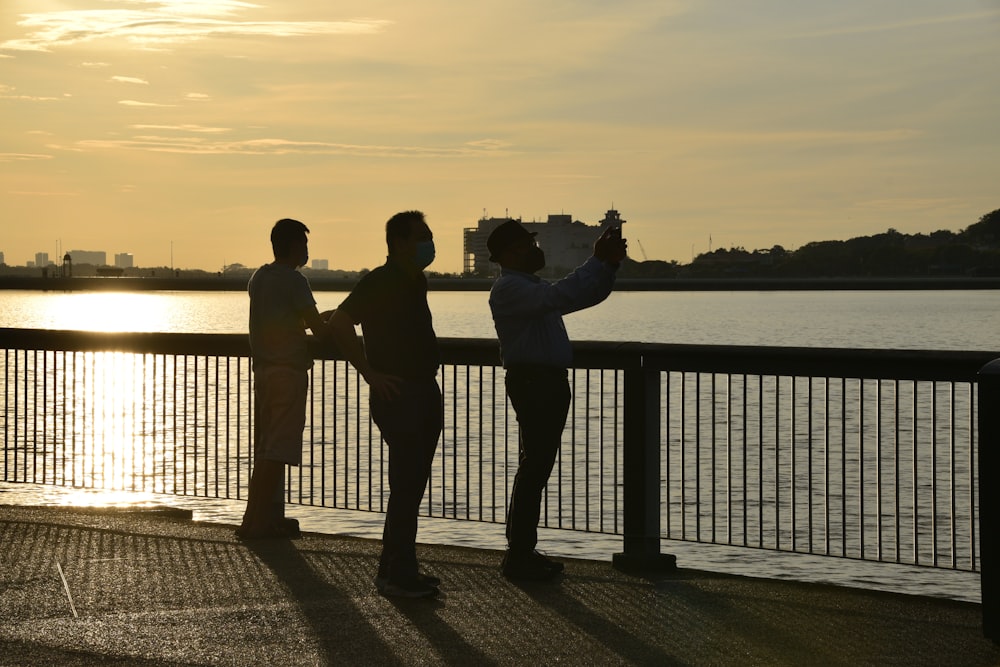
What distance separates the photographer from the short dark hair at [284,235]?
28.4 ft

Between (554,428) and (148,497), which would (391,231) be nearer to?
(554,428)

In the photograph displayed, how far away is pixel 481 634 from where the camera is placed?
21.2 ft

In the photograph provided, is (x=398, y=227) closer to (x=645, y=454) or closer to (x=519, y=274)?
(x=519, y=274)

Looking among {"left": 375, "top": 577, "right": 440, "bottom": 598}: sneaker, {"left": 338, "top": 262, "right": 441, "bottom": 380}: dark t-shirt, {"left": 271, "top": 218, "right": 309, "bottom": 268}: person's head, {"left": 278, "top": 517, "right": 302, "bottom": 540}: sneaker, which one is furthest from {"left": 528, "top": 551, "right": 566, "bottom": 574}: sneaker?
{"left": 271, "top": 218, "right": 309, "bottom": 268}: person's head

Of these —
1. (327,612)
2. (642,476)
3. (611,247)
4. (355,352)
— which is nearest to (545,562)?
(642,476)

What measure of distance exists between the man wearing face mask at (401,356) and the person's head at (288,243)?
1.46 meters

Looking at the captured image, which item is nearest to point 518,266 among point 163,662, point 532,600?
point 532,600

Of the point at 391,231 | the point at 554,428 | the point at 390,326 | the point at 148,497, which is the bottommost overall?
the point at 148,497

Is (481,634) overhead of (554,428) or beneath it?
beneath

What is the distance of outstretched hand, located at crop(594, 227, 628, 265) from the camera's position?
276 inches

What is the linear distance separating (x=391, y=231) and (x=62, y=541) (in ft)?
10.7

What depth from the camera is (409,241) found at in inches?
283

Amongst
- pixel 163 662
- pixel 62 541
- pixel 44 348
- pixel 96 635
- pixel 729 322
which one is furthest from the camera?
pixel 729 322

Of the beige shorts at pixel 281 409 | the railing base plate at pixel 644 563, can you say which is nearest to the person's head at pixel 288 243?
the beige shorts at pixel 281 409
